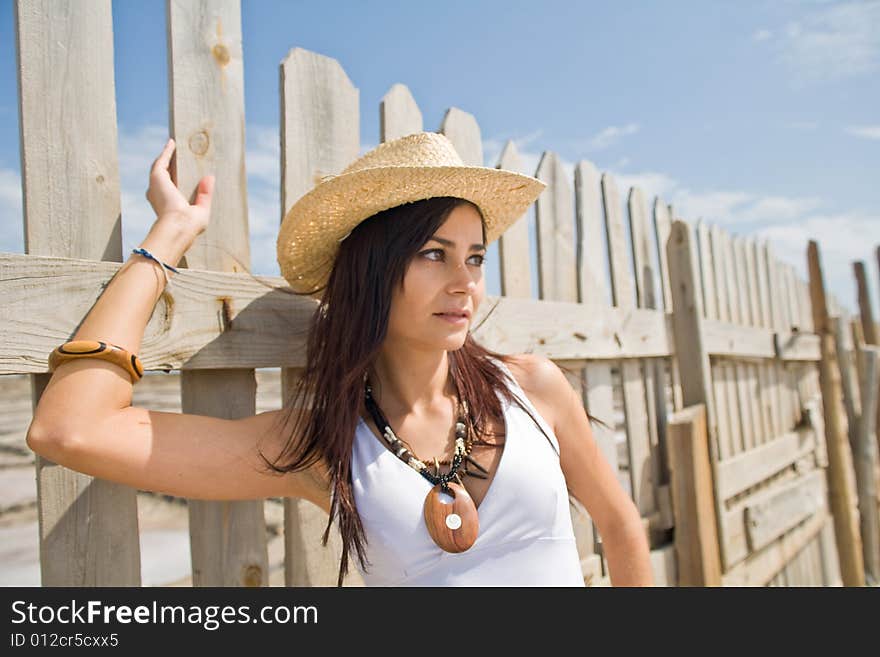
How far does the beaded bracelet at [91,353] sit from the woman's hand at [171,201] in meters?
0.41

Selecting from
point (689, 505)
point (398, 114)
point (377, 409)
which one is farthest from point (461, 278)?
point (689, 505)

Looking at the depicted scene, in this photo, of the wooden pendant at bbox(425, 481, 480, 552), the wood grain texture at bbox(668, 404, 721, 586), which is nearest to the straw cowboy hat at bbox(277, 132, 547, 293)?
the wooden pendant at bbox(425, 481, 480, 552)

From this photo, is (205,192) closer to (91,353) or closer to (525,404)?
(91,353)

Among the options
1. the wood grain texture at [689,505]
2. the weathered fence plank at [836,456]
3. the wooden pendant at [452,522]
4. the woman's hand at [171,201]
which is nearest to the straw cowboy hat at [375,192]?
the woman's hand at [171,201]

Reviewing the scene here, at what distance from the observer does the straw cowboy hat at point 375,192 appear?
1.76 metres

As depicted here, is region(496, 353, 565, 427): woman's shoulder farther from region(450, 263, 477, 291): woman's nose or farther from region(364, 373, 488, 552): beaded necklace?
region(450, 263, 477, 291): woman's nose

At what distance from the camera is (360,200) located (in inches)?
71.5

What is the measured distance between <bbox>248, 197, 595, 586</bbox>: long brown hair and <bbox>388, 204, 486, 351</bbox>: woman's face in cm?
3

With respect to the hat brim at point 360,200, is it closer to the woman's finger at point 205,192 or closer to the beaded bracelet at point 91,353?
the woman's finger at point 205,192

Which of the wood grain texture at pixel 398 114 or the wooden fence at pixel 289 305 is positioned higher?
the wood grain texture at pixel 398 114

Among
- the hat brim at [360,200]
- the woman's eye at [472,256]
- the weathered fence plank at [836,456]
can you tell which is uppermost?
the hat brim at [360,200]

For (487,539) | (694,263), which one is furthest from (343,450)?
(694,263)

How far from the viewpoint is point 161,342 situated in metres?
1.75

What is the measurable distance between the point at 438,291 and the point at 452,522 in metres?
0.61
